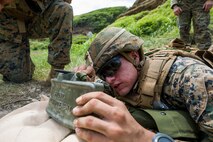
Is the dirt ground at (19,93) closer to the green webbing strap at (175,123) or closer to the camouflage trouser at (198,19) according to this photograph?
the green webbing strap at (175,123)

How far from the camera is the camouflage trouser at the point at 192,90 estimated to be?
6.52ft

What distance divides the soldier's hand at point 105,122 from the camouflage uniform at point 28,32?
374 cm

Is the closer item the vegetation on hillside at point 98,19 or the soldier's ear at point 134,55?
the soldier's ear at point 134,55

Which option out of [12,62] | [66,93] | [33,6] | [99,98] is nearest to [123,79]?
[66,93]

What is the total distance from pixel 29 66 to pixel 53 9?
1.04 m

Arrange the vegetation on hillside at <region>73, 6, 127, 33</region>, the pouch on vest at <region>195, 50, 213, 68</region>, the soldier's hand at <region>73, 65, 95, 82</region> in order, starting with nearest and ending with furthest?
the pouch on vest at <region>195, 50, 213, 68</region> → the soldier's hand at <region>73, 65, 95, 82</region> → the vegetation on hillside at <region>73, 6, 127, 33</region>

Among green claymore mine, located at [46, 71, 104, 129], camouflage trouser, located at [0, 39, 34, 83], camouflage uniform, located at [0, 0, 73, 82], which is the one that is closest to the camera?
green claymore mine, located at [46, 71, 104, 129]

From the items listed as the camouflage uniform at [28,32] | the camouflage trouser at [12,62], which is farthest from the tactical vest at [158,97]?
the camouflage trouser at [12,62]

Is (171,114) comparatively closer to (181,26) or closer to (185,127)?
(185,127)

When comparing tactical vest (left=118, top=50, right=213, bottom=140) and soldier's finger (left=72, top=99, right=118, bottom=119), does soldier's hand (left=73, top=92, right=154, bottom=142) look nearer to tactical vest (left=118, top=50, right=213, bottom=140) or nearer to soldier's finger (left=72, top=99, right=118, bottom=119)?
soldier's finger (left=72, top=99, right=118, bottom=119)

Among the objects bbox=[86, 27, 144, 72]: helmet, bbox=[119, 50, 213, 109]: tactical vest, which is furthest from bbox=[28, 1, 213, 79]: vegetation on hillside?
bbox=[119, 50, 213, 109]: tactical vest

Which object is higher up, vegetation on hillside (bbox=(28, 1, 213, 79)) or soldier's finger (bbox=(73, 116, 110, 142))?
soldier's finger (bbox=(73, 116, 110, 142))

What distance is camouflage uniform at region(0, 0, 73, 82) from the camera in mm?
5348

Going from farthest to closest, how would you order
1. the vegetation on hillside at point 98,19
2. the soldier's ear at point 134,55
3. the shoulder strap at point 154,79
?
the vegetation on hillside at point 98,19
the soldier's ear at point 134,55
the shoulder strap at point 154,79
